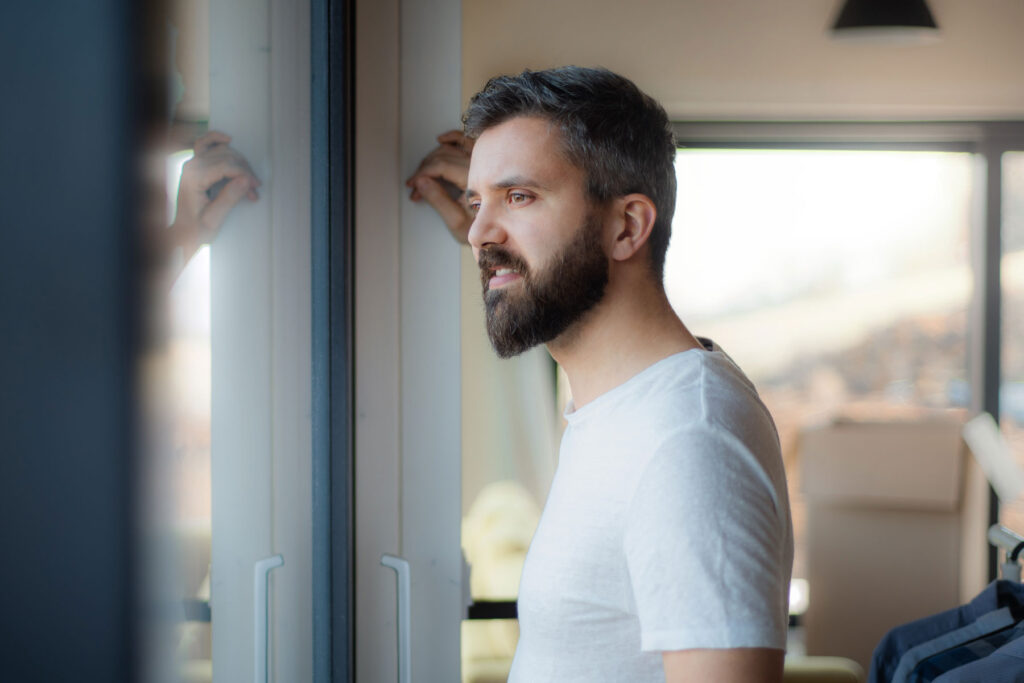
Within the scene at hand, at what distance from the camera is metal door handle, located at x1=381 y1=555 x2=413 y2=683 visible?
148 cm

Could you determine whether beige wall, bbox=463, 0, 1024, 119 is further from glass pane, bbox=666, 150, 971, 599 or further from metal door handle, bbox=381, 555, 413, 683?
metal door handle, bbox=381, 555, 413, 683

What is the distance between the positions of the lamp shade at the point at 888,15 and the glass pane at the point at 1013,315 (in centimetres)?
76

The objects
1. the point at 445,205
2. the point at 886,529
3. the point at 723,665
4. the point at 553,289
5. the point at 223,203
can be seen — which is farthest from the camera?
the point at 886,529

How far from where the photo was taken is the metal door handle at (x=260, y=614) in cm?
102

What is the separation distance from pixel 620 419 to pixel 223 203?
1.46 ft

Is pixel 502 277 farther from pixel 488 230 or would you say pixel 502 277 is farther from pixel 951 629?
pixel 951 629

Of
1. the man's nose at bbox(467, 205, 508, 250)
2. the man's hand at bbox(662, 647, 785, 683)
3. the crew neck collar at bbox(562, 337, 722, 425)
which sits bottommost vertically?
the man's hand at bbox(662, 647, 785, 683)

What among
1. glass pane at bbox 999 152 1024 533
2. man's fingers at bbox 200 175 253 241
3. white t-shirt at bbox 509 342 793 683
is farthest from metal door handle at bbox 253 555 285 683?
glass pane at bbox 999 152 1024 533

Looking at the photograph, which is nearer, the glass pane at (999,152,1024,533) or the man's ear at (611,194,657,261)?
the man's ear at (611,194,657,261)

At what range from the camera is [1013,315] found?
8.82ft

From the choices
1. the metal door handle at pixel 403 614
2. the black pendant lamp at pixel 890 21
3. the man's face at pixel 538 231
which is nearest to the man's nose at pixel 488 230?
the man's face at pixel 538 231

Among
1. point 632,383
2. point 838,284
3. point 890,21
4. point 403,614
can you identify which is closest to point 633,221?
point 632,383

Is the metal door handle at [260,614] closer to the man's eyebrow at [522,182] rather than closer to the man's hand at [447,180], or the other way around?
the man's eyebrow at [522,182]

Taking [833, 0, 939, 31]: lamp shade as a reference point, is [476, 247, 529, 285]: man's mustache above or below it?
below
